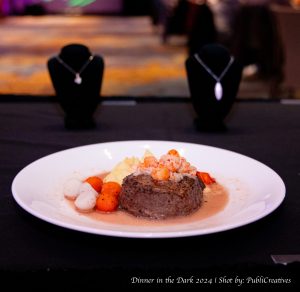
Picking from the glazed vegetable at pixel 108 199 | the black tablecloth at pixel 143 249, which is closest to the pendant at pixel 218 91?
the black tablecloth at pixel 143 249

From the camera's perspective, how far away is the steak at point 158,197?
2.81ft

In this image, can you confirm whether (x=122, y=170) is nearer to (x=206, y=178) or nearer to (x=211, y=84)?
(x=206, y=178)

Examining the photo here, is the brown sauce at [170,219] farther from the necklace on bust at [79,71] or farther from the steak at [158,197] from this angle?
the necklace on bust at [79,71]

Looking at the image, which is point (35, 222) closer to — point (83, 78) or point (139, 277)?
point (139, 277)

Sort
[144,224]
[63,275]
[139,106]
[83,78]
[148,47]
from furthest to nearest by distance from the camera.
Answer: [148,47] → [139,106] → [83,78] → [144,224] → [63,275]

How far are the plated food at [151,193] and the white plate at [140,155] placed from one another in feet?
0.12

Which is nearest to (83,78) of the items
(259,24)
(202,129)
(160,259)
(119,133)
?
(119,133)

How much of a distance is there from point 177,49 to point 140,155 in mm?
8168

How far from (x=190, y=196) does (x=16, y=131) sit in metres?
0.73

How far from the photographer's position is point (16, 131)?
1.45 meters

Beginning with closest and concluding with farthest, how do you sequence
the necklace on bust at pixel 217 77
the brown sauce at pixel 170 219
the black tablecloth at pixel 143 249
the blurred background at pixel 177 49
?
the black tablecloth at pixel 143 249
the brown sauce at pixel 170 219
the necklace on bust at pixel 217 77
the blurred background at pixel 177 49

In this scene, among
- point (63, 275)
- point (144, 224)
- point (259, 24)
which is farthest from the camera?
point (259, 24)

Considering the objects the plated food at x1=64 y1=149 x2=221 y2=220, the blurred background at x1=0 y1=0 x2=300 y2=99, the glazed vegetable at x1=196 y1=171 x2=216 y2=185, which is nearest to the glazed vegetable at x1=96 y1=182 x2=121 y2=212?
the plated food at x1=64 y1=149 x2=221 y2=220

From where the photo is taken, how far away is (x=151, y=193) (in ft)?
2.84
